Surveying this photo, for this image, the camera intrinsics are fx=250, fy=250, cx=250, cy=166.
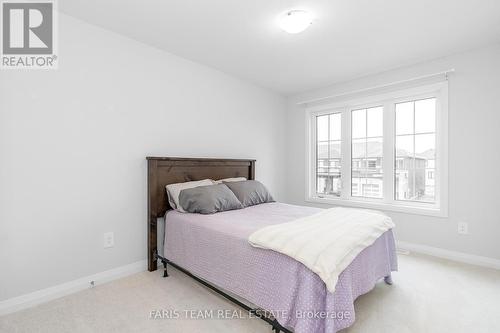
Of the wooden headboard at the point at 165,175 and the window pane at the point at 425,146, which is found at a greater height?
the window pane at the point at 425,146

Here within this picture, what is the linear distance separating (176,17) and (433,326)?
300 centimetres

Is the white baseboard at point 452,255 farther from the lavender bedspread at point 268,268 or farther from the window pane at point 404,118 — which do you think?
the window pane at point 404,118

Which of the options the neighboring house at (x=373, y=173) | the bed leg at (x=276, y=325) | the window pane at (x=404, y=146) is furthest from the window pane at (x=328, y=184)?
the bed leg at (x=276, y=325)

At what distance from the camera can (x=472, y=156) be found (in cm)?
271

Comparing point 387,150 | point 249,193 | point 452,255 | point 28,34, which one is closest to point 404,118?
point 387,150

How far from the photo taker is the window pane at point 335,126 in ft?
12.7

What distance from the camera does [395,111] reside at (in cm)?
332

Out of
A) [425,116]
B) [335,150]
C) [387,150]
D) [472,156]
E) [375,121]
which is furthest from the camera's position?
[335,150]

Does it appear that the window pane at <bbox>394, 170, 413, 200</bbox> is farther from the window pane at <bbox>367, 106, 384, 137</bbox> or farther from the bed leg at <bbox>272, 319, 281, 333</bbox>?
the bed leg at <bbox>272, 319, 281, 333</bbox>

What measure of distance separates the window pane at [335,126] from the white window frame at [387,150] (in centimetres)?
Result: 7

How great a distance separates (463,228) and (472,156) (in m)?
0.80

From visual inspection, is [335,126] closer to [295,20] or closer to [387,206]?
[387,206]

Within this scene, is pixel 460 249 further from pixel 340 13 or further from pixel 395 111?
pixel 340 13

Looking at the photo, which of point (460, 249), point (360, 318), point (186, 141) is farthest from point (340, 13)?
point (460, 249)
